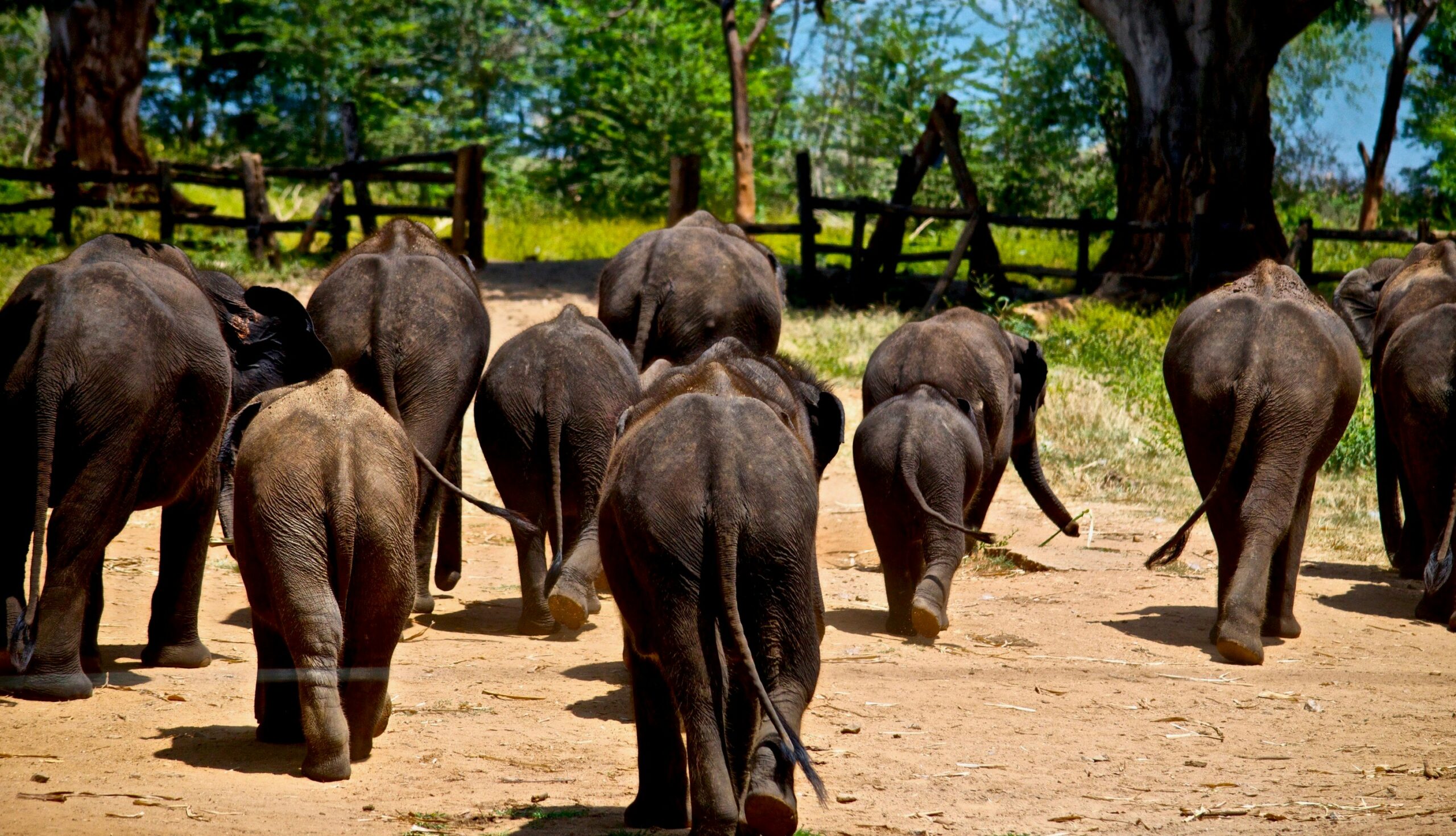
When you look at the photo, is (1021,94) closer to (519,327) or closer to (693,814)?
(519,327)

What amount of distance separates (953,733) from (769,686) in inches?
65.8

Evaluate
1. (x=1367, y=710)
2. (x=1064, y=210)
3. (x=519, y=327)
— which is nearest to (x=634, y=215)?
(x=1064, y=210)

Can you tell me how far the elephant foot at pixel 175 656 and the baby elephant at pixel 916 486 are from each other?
303 cm

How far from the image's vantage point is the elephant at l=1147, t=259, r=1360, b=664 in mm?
6691

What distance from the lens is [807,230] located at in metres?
18.9

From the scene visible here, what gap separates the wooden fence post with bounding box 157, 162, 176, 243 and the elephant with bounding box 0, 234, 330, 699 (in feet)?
43.5

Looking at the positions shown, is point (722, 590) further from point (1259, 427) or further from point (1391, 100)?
point (1391, 100)

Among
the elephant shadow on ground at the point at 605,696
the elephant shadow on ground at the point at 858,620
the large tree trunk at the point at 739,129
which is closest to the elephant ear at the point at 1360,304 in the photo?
the elephant shadow on ground at the point at 858,620

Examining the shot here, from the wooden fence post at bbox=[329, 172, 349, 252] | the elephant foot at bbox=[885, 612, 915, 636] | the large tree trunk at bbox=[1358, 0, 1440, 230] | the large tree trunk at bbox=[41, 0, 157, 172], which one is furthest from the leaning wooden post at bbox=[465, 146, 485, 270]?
the large tree trunk at bbox=[1358, 0, 1440, 230]

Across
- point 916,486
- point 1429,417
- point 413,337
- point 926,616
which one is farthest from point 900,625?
point 1429,417

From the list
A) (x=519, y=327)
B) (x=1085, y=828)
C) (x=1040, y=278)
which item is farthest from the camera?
(x=1040, y=278)

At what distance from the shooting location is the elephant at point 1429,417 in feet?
24.7

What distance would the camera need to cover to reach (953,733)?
5262 millimetres

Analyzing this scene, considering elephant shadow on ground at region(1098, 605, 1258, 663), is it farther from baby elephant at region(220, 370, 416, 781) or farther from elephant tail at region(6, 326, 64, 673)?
elephant tail at region(6, 326, 64, 673)
